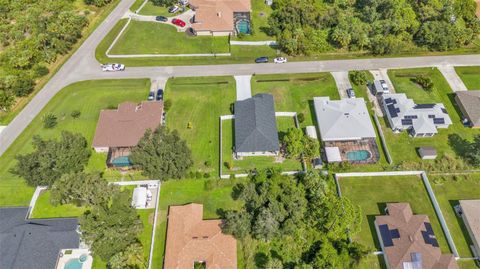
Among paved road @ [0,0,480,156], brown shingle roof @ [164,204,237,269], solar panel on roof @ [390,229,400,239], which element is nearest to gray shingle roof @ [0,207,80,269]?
brown shingle roof @ [164,204,237,269]

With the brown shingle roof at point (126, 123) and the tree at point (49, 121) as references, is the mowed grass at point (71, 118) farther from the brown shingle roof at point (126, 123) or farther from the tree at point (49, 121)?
the brown shingle roof at point (126, 123)

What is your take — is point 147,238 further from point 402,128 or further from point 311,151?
point 402,128

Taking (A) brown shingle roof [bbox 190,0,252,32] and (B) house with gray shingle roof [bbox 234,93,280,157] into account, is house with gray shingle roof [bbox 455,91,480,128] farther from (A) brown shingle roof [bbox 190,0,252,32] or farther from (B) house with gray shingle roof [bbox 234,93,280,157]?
(A) brown shingle roof [bbox 190,0,252,32]

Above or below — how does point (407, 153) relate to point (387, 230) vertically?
above

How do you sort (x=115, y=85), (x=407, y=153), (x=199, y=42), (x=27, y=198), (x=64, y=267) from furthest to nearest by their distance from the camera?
(x=199, y=42) < (x=115, y=85) < (x=407, y=153) < (x=27, y=198) < (x=64, y=267)

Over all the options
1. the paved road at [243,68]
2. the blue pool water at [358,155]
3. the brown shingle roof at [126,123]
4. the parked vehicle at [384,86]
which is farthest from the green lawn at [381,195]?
the brown shingle roof at [126,123]

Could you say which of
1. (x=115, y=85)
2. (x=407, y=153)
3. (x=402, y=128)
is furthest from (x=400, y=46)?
(x=115, y=85)
